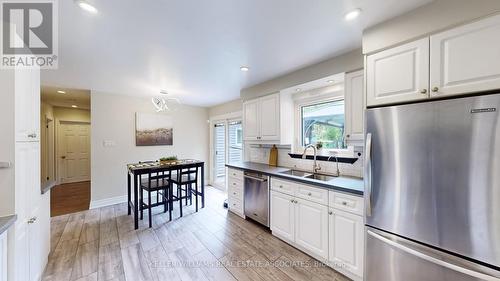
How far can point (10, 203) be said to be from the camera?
1.27m

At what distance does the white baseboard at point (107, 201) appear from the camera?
3778 mm

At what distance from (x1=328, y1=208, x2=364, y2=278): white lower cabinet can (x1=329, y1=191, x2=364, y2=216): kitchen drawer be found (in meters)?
0.05

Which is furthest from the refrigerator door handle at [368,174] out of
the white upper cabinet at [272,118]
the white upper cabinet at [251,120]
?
the white upper cabinet at [251,120]

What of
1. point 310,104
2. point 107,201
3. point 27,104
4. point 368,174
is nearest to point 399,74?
point 368,174

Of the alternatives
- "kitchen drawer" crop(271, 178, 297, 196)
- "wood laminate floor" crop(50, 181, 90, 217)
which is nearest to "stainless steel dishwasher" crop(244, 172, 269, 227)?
"kitchen drawer" crop(271, 178, 297, 196)

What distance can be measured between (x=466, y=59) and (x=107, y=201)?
5482mm

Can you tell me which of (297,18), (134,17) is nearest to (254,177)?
(297,18)

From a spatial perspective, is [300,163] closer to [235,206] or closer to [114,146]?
[235,206]

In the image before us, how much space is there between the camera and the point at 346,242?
186cm

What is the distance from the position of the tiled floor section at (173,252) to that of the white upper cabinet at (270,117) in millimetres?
1496

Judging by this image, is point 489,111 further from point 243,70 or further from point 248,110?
point 248,110

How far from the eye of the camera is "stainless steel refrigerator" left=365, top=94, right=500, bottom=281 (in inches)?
44.6

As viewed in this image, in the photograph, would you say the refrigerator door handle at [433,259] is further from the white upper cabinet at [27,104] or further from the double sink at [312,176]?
the white upper cabinet at [27,104]

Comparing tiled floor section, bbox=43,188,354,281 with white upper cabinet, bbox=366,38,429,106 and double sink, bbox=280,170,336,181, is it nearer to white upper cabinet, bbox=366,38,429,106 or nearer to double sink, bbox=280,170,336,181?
double sink, bbox=280,170,336,181
